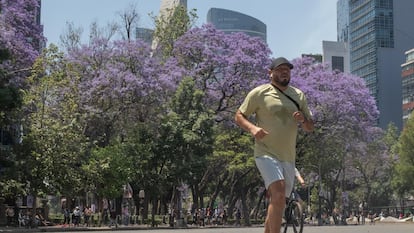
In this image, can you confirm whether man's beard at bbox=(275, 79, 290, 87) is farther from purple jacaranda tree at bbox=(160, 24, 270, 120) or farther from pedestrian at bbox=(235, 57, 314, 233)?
purple jacaranda tree at bbox=(160, 24, 270, 120)

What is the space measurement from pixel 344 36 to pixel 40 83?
369 feet

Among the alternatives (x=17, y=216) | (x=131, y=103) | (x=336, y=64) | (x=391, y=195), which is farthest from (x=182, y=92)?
(x=336, y=64)

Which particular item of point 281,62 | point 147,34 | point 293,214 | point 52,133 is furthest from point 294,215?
point 147,34

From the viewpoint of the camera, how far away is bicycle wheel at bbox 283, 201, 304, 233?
32.7ft

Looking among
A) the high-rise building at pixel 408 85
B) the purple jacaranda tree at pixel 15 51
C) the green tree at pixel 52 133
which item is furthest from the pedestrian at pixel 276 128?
the high-rise building at pixel 408 85

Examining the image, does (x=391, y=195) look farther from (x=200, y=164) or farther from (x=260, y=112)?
(x=260, y=112)

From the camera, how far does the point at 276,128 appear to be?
6125 mm

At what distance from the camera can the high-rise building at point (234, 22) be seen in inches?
5335

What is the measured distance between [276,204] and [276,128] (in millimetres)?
743

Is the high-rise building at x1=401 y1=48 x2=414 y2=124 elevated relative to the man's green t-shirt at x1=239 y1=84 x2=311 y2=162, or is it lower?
elevated

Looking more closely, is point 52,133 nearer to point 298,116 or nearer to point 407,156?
point 298,116

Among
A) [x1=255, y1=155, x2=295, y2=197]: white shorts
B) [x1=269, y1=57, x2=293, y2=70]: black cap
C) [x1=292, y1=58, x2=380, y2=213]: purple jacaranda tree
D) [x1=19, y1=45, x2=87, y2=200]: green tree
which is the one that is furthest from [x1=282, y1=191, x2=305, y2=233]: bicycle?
[x1=292, y1=58, x2=380, y2=213]: purple jacaranda tree

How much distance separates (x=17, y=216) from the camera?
34375 mm

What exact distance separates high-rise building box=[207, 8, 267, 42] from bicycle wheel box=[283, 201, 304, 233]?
123 m
